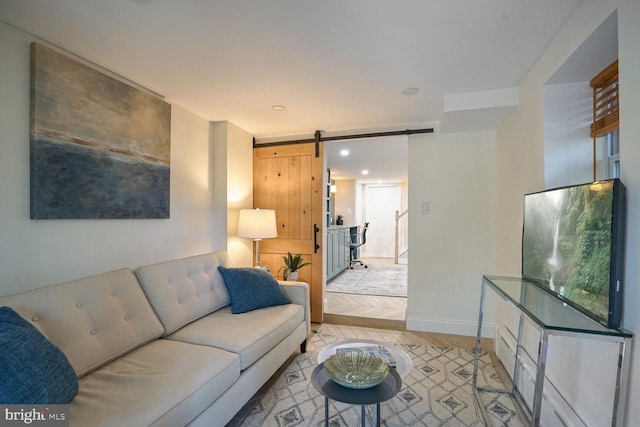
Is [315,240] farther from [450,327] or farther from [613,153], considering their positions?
[613,153]

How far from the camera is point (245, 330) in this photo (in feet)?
6.09

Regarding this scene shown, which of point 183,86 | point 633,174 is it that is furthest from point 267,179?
point 633,174

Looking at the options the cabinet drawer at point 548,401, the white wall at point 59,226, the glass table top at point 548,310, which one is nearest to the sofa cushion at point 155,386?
the white wall at point 59,226

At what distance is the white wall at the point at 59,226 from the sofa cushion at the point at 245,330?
2.61 feet

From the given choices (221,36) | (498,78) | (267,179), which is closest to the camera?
(221,36)

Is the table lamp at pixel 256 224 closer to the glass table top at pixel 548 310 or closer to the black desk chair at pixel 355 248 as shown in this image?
the glass table top at pixel 548 310

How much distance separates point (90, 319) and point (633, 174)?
2.46 metres

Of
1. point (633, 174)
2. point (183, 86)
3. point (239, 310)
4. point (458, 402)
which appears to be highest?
point (183, 86)

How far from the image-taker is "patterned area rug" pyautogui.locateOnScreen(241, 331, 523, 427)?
5.56 ft

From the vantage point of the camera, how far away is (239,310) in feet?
7.17

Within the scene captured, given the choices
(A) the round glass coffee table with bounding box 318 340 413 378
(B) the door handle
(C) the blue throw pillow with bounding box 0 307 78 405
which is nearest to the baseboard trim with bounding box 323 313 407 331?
(B) the door handle

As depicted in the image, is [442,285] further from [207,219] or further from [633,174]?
[207,219]

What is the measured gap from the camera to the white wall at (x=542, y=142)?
985mm

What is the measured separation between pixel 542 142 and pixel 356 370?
1756 mm
